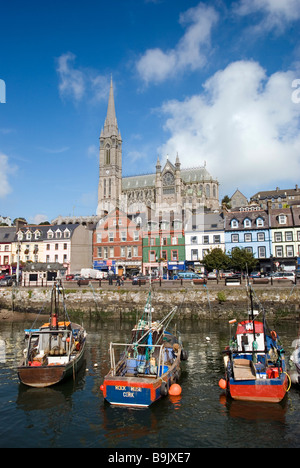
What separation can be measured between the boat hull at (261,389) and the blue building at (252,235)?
45.3m

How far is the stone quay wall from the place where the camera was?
123ft

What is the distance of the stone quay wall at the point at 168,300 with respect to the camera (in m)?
37.4

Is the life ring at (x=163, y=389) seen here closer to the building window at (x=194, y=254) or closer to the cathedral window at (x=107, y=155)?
the building window at (x=194, y=254)

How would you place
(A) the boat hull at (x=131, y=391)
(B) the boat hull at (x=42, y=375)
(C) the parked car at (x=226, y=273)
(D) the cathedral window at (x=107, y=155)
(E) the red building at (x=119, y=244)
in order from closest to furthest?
(A) the boat hull at (x=131, y=391) → (B) the boat hull at (x=42, y=375) → (C) the parked car at (x=226, y=273) → (E) the red building at (x=119, y=244) → (D) the cathedral window at (x=107, y=155)

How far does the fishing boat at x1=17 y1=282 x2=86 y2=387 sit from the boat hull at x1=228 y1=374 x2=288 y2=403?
28.6 ft

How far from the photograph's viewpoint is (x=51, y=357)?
63.6 feet

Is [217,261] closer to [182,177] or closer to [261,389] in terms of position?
[261,389]

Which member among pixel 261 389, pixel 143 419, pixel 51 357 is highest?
pixel 51 357

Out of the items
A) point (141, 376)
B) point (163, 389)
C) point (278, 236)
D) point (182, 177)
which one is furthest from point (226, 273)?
point (182, 177)

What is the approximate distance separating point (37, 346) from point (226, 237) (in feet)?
153

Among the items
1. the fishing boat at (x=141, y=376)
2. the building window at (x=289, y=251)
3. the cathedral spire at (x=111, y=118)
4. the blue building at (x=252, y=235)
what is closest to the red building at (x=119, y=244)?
the blue building at (x=252, y=235)

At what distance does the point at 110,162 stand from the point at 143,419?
158728mm
